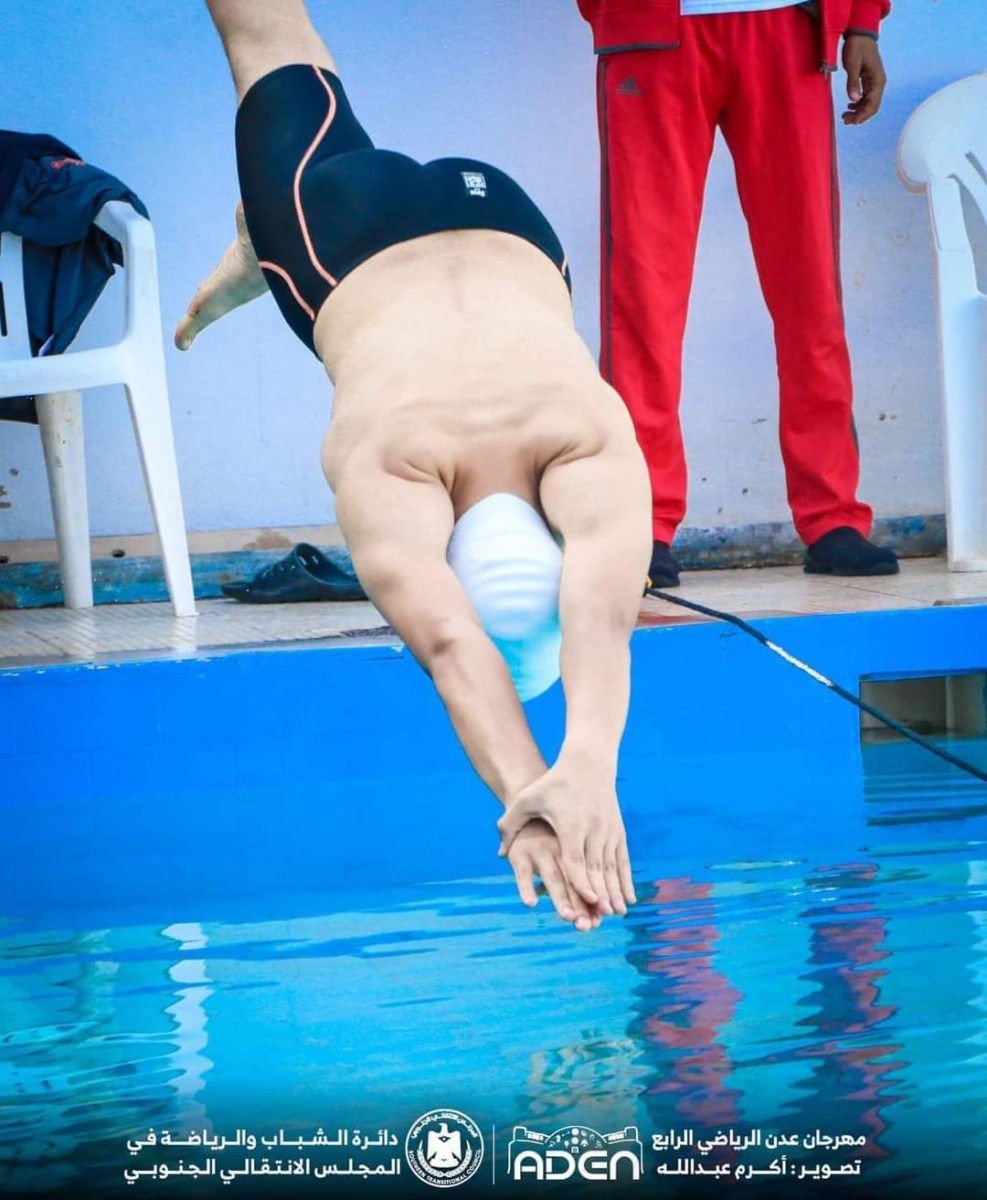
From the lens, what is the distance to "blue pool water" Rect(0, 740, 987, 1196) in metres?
1.82

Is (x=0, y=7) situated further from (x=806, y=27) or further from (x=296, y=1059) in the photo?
(x=296, y=1059)

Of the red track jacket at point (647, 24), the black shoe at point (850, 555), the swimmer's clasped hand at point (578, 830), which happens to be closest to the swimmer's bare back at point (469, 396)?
the swimmer's clasped hand at point (578, 830)

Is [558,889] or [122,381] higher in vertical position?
[122,381]

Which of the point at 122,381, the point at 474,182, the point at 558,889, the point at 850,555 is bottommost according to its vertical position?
the point at 558,889

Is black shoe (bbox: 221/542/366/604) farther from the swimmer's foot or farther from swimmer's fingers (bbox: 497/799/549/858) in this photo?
swimmer's fingers (bbox: 497/799/549/858)

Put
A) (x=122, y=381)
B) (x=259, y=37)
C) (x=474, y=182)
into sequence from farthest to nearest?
1. (x=122, y=381)
2. (x=259, y=37)
3. (x=474, y=182)

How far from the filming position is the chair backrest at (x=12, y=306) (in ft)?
14.0

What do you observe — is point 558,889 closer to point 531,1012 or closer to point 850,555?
point 531,1012

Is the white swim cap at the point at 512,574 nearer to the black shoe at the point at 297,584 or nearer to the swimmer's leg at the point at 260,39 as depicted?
the swimmer's leg at the point at 260,39

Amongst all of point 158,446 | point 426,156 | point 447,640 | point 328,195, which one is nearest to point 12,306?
point 158,446

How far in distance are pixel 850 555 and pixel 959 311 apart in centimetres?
69

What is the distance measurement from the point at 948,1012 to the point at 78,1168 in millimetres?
1059

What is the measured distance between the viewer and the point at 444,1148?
174cm

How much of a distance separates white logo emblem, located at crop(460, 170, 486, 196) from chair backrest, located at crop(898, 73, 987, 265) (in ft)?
7.69
